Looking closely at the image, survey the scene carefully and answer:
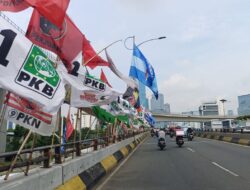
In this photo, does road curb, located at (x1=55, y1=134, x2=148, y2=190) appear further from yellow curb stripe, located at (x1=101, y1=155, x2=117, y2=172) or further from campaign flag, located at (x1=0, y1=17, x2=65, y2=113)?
campaign flag, located at (x1=0, y1=17, x2=65, y2=113)

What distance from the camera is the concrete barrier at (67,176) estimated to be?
6.27m

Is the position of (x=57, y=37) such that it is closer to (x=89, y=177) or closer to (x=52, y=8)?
(x=52, y=8)

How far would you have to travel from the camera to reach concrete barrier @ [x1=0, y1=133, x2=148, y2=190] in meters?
6.27

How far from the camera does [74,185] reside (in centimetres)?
875

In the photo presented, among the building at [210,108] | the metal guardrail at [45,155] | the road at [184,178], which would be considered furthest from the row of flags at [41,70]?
the building at [210,108]

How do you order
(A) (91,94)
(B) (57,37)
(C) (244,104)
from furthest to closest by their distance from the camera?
(C) (244,104) < (A) (91,94) < (B) (57,37)

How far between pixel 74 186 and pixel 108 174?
4.27 metres

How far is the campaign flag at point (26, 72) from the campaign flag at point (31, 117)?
0.76 meters

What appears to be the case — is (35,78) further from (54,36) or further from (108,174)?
(108,174)

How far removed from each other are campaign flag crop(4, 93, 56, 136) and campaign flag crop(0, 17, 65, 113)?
76cm

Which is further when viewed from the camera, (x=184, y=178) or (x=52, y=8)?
(x=184, y=178)

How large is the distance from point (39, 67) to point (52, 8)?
75.0 inches

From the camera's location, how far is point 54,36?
9516 millimetres

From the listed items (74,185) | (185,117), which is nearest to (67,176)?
(74,185)
